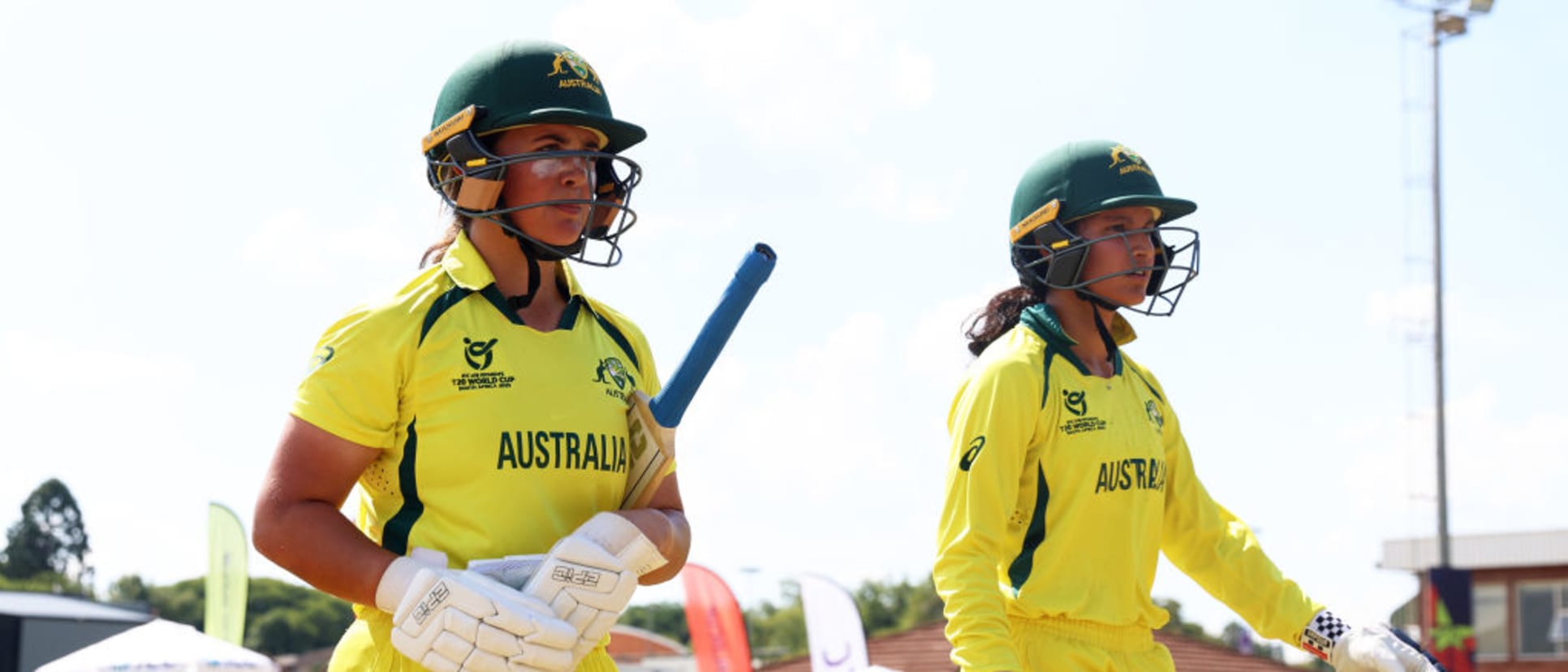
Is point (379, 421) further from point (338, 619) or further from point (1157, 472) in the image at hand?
point (338, 619)

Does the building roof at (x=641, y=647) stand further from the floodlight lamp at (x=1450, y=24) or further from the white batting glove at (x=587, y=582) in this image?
the white batting glove at (x=587, y=582)

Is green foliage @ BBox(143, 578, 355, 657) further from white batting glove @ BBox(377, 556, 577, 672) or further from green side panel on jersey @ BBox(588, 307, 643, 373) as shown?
white batting glove @ BBox(377, 556, 577, 672)

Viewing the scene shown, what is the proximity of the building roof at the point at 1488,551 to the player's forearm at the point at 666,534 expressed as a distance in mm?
38815

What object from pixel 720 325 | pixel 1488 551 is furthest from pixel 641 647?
pixel 720 325

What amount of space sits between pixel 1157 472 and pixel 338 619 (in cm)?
6404

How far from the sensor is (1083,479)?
5.29 metres

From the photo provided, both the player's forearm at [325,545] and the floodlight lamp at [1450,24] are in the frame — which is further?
the floodlight lamp at [1450,24]

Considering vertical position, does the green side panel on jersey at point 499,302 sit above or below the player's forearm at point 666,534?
above

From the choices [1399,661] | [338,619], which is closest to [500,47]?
[1399,661]

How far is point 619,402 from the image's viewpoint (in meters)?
3.91

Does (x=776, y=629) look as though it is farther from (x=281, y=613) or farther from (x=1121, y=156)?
(x=1121, y=156)

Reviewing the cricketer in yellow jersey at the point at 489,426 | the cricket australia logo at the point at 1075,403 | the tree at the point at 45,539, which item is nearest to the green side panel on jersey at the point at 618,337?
the cricketer in yellow jersey at the point at 489,426

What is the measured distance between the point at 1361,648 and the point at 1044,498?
1234 mm

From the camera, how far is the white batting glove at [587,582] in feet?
11.2
